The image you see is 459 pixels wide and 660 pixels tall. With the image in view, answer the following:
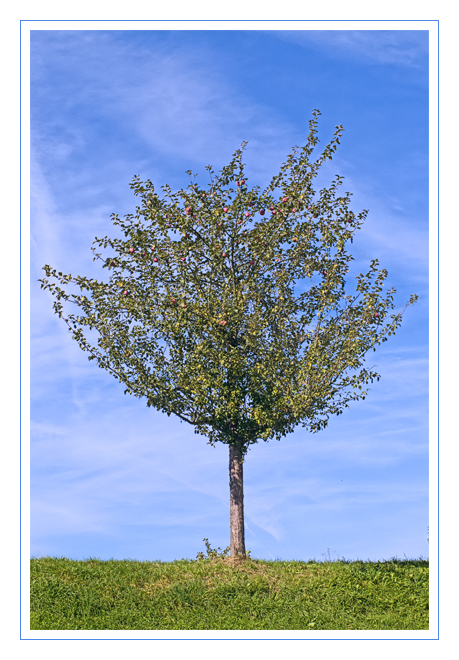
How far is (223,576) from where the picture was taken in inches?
591

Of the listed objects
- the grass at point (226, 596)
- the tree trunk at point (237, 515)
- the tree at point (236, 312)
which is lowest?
the grass at point (226, 596)

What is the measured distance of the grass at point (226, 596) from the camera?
43.2 feet

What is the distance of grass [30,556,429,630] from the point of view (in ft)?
43.2

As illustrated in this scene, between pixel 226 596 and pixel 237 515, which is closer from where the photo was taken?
pixel 226 596

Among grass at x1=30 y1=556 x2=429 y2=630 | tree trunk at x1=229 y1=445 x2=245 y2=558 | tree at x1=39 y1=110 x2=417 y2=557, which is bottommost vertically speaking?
grass at x1=30 y1=556 x2=429 y2=630

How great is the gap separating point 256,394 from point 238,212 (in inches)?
201

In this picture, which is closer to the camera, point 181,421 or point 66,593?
point 66,593

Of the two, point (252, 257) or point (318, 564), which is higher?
point (252, 257)

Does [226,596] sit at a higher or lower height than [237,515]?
lower

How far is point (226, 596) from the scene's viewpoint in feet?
46.2

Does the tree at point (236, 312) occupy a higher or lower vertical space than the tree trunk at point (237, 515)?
higher

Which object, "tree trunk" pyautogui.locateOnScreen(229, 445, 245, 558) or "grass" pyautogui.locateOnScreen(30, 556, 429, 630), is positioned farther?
"tree trunk" pyautogui.locateOnScreen(229, 445, 245, 558)

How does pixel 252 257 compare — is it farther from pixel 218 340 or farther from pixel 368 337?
pixel 368 337

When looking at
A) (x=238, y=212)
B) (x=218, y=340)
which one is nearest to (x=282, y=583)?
(x=218, y=340)
